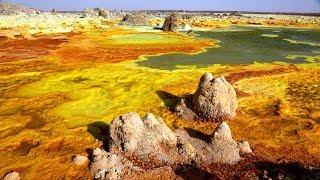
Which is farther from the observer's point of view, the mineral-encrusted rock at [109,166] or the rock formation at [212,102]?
the rock formation at [212,102]

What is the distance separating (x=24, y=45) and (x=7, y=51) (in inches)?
146

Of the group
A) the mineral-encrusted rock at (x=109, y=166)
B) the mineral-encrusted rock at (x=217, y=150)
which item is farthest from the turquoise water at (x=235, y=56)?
the mineral-encrusted rock at (x=109, y=166)

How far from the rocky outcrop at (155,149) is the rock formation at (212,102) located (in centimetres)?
261

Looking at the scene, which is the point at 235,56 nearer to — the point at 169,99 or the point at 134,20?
the point at 169,99

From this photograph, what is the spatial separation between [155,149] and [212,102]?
384 cm

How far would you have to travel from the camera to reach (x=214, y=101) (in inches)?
564

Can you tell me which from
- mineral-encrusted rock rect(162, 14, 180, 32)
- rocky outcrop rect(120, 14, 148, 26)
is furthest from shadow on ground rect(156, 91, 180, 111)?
rocky outcrop rect(120, 14, 148, 26)

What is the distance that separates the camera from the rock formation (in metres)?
14.4

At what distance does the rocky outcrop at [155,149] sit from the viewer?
35.3ft

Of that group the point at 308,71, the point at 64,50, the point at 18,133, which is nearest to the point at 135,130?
the point at 18,133

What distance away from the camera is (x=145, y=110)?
50.7ft

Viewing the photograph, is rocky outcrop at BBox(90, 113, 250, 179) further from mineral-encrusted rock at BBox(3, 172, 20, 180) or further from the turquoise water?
the turquoise water

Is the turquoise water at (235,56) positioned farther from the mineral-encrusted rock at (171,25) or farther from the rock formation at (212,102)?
the mineral-encrusted rock at (171,25)

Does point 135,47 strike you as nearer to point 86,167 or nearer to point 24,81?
point 24,81
